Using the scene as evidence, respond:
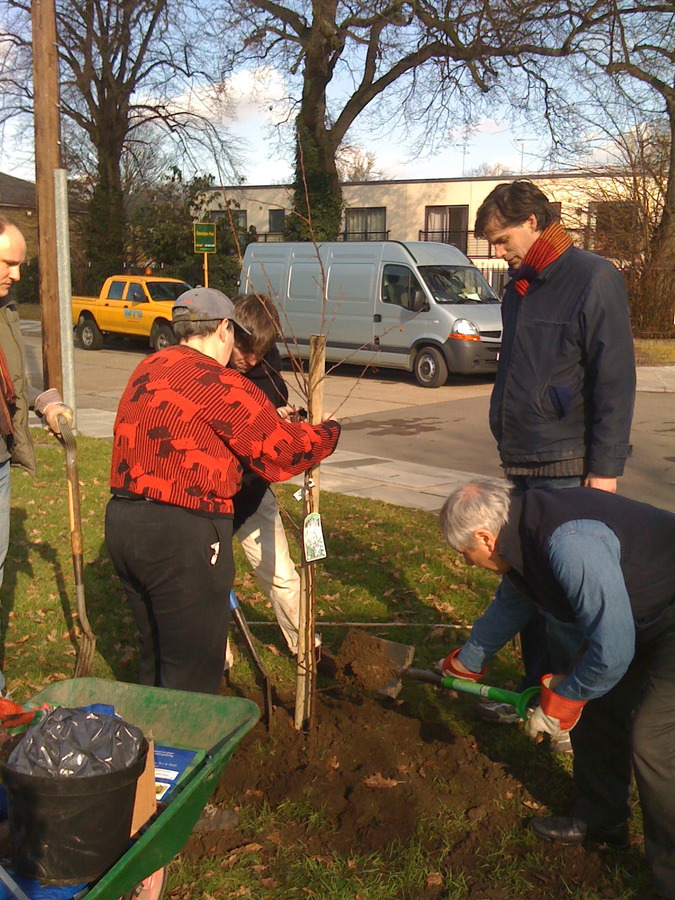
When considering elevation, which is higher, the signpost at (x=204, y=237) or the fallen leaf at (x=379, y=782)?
the signpost at (x=204, y=237)

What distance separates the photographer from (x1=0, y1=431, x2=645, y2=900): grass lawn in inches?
121

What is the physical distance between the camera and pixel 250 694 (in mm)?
4398

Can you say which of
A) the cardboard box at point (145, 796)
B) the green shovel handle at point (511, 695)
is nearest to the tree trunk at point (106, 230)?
the green shovel handle at point (511, 695)

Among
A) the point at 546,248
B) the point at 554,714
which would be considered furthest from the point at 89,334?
the point at 554,714

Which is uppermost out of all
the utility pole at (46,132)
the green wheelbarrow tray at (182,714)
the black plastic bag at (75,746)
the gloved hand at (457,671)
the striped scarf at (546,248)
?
the utility pole at (46,132)

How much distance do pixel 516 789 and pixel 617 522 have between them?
1396mm

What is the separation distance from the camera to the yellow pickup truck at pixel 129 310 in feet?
72.4

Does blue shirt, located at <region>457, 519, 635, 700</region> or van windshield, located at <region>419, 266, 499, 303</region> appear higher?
van windshield, located at <region>419, 266, 499, 303</region>

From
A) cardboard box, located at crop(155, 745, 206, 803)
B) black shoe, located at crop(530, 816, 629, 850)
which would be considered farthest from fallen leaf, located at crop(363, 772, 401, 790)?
cardboard box, located at crop(155, 745, 206, 803)

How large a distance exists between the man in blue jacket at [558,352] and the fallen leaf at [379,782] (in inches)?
34.5

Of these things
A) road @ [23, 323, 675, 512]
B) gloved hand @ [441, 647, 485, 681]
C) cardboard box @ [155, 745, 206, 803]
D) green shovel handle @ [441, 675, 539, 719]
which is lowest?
road @ [23, 323, 675, 512]

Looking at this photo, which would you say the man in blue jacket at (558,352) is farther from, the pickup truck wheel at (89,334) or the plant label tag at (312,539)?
the pickup truck wheel at (89,334)

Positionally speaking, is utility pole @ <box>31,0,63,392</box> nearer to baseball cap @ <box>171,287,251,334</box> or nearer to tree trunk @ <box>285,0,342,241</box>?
baseball cap @ <box>171,287,251,334</box>

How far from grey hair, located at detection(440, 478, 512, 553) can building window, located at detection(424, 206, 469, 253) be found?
33.3m
